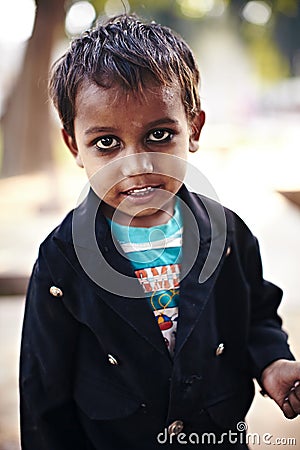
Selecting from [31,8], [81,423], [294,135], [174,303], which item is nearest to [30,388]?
[81,423]

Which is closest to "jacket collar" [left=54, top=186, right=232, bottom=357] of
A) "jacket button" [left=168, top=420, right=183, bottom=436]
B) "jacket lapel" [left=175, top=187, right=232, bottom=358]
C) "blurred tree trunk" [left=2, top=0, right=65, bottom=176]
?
"jacket lapel" [left=175, top=187, right=232, bottom=358]

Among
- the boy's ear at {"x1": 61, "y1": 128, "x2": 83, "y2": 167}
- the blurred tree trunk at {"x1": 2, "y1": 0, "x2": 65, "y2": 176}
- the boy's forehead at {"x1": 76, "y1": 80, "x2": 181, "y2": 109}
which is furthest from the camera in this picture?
the blurred tree trunk at {"x1": 2, "y1": 0, "x2": 65, "y2": 176}

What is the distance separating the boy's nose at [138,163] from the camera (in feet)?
2.46

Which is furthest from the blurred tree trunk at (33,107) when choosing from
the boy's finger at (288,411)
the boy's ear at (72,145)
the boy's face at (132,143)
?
the boy's finger at (288,411)

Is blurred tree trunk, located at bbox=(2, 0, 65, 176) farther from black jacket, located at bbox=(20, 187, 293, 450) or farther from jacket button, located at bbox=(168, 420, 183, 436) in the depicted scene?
jacket button, located at bbox=(168, 420, 183, 436)

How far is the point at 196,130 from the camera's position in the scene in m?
0.86

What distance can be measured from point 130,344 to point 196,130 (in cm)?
32

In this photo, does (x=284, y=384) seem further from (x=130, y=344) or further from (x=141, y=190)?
(x=141, y=190)

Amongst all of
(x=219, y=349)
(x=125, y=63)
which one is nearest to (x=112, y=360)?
(x=219, y=349)

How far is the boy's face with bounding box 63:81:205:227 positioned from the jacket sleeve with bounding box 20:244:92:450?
16cm

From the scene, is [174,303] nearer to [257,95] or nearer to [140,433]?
[140,433]

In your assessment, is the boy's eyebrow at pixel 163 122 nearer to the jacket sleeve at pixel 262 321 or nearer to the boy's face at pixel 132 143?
the boy's face at pixel 132 143

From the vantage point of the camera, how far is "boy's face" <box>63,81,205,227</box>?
0.75m

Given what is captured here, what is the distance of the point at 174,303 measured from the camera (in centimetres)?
85
